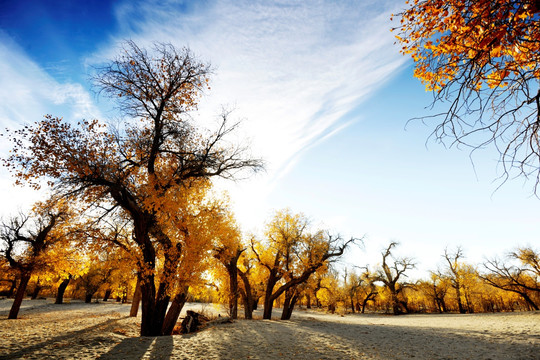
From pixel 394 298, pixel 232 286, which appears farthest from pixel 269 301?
pixel 394 298

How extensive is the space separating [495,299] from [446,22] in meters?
61.5

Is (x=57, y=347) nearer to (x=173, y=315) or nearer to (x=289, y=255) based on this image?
(x=173, y=315)

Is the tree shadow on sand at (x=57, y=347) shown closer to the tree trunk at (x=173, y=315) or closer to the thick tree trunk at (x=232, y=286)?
the tree trunk at (x=173, y=315)

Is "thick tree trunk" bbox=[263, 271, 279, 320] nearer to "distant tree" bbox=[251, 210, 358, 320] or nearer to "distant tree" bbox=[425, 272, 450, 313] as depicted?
"distant tree" bbox=[251, 210, 358, 320]

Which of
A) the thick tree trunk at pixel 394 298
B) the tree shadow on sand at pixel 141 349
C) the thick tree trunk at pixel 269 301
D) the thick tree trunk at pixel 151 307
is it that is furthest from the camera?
the thick tree trunk at pixel 394 298

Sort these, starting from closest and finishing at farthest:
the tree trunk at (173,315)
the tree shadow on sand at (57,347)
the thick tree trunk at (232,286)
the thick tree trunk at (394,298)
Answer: the tree shadow on sand at (57,347)
the tree trunk at (173,315)
the thick tree trunk at (232,286)
the thick tree trunk at (394,298)

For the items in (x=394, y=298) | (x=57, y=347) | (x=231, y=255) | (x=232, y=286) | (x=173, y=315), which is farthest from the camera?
(x=394, y=298)

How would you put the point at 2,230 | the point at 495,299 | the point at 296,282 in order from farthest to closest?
1. the point at 495,299
2. the point at 296,282
3. the point at 2,230

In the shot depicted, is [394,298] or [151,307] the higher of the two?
[151,307]

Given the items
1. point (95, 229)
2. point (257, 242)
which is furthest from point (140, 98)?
point (257, 242)

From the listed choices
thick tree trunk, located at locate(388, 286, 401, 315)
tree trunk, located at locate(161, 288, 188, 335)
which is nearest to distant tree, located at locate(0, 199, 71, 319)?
tree trunk, located at locate(161, 288, 188, 335)

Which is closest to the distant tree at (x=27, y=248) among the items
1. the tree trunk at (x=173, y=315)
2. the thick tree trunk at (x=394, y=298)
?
the tree trunk at (x=173, y=315)

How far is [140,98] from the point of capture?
32.4 feet

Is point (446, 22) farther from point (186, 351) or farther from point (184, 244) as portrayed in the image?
point (184, 244)
